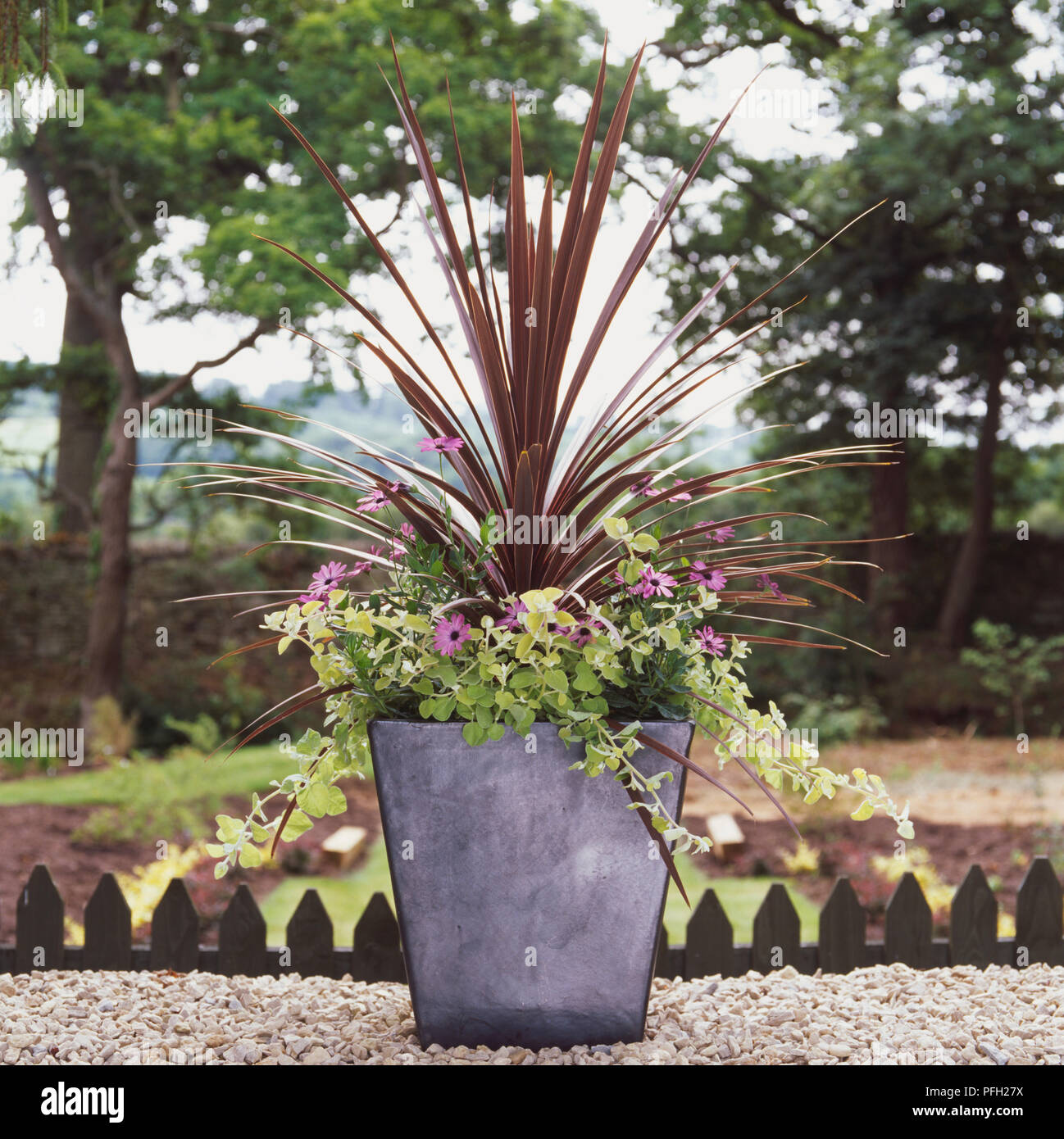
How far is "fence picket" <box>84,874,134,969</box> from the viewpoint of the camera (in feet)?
7.79

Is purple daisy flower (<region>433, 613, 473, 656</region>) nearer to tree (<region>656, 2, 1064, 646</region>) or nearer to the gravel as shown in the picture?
the gravel

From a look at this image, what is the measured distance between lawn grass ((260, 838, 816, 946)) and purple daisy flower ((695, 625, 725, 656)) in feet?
8.20

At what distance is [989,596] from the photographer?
36.2ft

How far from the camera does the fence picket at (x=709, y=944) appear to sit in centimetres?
241

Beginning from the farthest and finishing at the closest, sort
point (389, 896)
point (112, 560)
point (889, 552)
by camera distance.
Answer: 1. point (889, 552)
2. point (112, 560)
3. point (389, 896)

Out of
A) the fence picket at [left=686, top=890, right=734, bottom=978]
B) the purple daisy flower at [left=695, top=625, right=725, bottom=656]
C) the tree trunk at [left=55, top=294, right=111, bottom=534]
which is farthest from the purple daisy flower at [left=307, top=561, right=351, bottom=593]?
the tree trunk at [left=55, top=294, right=111, bottom=534]

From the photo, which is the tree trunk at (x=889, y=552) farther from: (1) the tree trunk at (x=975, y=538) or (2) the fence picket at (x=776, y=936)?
(2) the fence picket at (x=776, y=936)

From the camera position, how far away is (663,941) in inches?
90.1

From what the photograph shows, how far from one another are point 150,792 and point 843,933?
4.46 meters

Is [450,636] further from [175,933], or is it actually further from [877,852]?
[877,852]

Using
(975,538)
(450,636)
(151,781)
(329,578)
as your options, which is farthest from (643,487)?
(975,538)

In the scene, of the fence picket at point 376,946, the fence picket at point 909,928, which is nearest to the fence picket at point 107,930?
the fence picket at point 376,946

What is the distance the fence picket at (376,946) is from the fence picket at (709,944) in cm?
71
